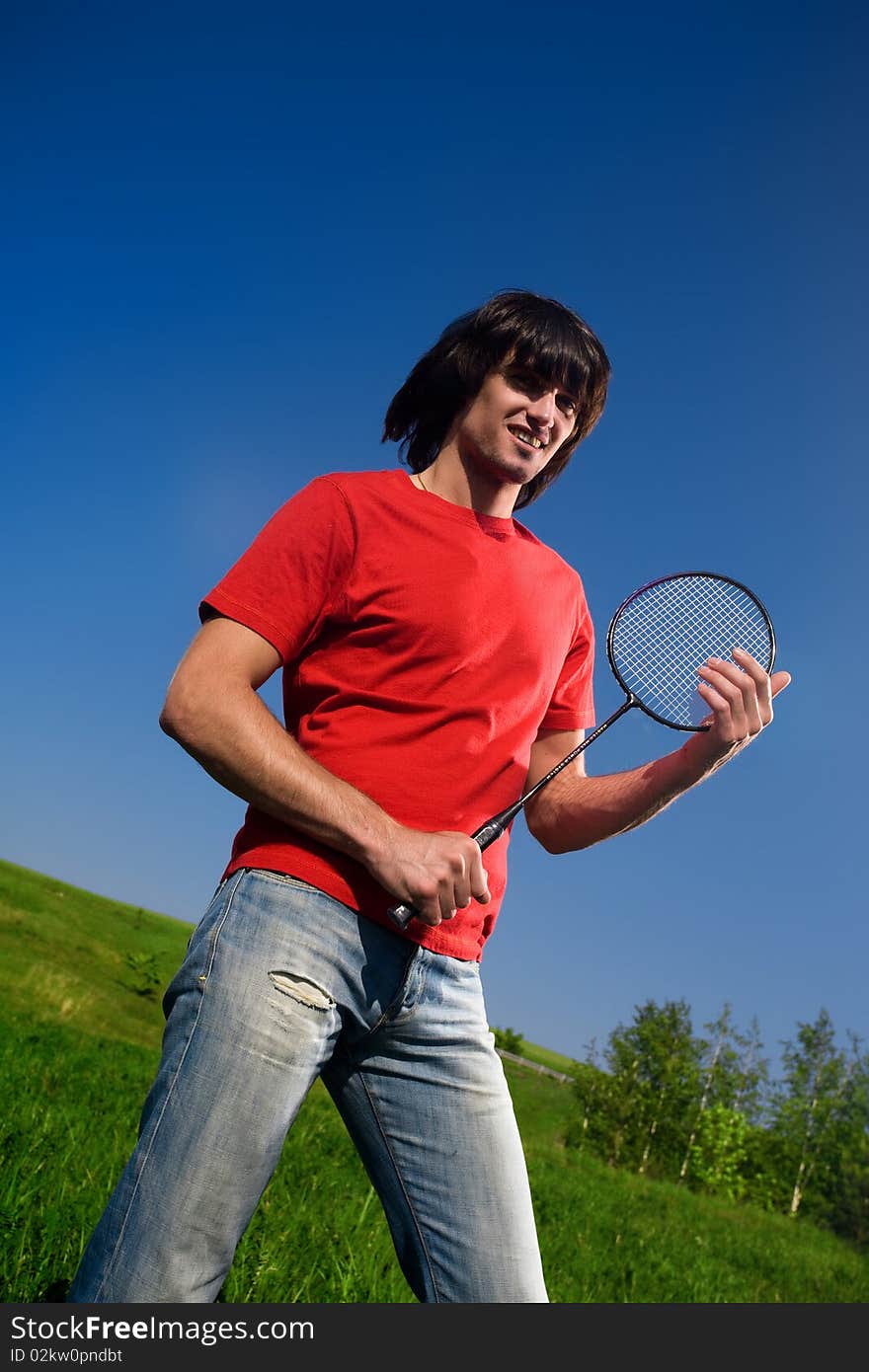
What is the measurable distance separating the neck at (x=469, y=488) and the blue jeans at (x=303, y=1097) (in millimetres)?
1299

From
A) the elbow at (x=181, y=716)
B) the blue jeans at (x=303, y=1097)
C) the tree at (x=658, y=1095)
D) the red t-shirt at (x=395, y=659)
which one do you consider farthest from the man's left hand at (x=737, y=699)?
the tree at (x=658, y=1095)

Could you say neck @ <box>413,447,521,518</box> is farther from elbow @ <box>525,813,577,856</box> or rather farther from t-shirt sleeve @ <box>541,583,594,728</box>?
elbow @ <box>525,813,577,856</box>

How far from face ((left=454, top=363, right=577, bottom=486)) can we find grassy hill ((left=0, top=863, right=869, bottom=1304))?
352 cm

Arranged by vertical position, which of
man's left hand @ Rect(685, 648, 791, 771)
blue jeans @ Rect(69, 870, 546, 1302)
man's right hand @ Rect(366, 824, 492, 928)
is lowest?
blue jeans @ Rect(69, 870, 546, 1302)

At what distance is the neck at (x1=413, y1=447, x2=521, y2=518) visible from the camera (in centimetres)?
307

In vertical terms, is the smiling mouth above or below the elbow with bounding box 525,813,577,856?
above

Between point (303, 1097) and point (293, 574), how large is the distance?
49.3 inches

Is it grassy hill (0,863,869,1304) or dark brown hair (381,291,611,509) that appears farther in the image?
grassy hill (0,863,869,1304)

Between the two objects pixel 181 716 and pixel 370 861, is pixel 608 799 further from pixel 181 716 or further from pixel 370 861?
pixel 181 716

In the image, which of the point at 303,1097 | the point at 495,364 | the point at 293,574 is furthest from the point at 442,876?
the point at 495,364

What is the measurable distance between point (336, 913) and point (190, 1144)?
0.57 meters

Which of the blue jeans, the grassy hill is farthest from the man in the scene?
the grassy hill

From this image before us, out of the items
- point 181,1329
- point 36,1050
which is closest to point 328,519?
point 181,1329

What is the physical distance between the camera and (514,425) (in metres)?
3.11
